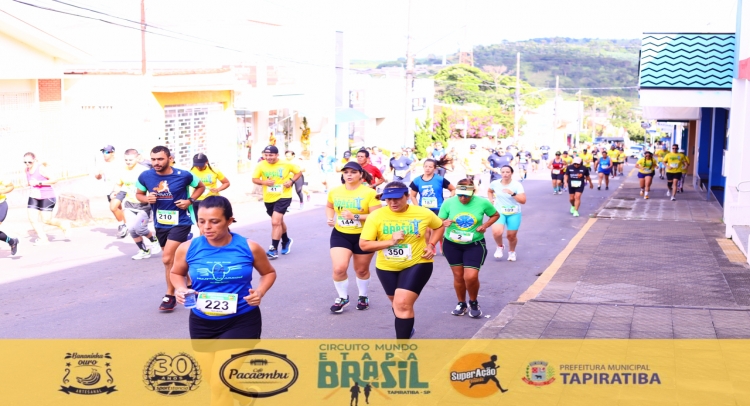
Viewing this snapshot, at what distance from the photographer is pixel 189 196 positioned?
10.7m

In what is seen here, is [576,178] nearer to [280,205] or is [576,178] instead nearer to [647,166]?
[647,166]

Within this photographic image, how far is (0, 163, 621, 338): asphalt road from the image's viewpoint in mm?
9305

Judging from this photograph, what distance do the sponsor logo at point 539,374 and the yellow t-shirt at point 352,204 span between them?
3.28m

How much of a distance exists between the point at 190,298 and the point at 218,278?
221 mm

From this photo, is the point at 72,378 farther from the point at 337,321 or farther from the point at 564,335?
the point at 564,335

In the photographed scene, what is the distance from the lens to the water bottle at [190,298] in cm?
575

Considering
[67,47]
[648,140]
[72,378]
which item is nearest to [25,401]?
[72,378]

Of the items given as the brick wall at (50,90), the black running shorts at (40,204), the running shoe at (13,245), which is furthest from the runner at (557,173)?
the running shoe at (13,245)

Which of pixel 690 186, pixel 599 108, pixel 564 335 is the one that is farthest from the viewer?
pixel 599 108

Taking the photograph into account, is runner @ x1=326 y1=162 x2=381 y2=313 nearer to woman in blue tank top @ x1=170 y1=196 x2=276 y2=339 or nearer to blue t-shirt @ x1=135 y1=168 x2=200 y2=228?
blue t-shirt @ x1=135 y1=168 x2=200 y2=228

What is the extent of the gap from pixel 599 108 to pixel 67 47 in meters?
130

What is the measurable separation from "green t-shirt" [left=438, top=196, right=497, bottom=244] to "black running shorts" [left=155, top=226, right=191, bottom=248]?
3.01 metres

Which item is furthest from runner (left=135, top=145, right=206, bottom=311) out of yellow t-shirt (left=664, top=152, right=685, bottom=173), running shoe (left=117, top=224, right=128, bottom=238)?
yellow t-shirt (left=664, top=152, right=685, bottom=173)

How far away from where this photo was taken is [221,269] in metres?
5.82
